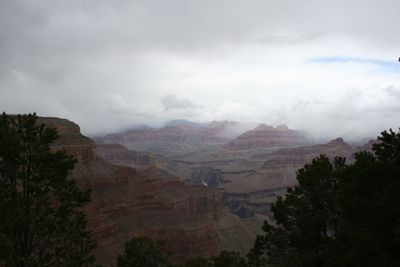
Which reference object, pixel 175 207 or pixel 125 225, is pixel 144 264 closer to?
pixel 125 225

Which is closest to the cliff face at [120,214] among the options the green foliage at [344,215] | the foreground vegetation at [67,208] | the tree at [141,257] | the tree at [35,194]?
the tree at [141,257]

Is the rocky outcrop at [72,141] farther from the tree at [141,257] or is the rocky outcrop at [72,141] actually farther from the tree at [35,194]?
the tree at [35,194]

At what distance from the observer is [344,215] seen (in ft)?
88.2

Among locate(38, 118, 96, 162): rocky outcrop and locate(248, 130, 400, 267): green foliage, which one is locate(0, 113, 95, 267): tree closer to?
locate(248, 130, 400, 267): green foliage

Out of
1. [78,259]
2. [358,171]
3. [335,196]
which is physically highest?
[358,171]

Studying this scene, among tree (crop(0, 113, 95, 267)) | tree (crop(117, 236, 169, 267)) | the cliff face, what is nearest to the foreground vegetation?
tree (crop(0, 113, 95, 267))

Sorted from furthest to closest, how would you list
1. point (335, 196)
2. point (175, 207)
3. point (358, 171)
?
point (175, 207), point (335, 196), point (358, 171)

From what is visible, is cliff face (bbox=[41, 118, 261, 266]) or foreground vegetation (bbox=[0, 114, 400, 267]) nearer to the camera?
foreground vegetation (bbox=[0, 114, 400, 267])

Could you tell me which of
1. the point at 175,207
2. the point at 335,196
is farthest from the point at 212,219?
the point at 335,196

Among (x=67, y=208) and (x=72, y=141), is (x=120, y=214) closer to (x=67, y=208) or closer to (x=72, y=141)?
(x=72, y=141)

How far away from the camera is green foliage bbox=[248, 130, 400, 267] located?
21688 mm

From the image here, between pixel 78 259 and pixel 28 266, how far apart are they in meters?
2.90

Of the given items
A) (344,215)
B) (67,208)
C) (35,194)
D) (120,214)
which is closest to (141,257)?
(67,208)

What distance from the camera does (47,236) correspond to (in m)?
22.8
